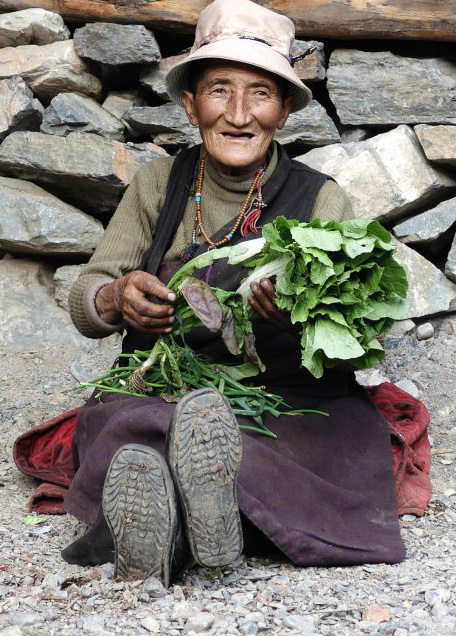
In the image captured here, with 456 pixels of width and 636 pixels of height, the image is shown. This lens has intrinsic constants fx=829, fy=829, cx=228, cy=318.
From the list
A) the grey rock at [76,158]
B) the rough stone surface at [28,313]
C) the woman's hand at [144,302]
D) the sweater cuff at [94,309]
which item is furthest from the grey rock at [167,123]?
the woman's hand at [144,302]

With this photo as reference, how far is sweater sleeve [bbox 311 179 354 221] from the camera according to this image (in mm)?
2932

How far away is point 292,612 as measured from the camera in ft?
6.57

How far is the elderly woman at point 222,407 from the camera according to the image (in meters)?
2.07

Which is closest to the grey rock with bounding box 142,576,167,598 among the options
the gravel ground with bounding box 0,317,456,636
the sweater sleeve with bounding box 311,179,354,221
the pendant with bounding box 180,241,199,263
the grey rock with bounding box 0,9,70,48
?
the gravel ground with bounding box 0,317,456,636

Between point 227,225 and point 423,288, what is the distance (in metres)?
1.54

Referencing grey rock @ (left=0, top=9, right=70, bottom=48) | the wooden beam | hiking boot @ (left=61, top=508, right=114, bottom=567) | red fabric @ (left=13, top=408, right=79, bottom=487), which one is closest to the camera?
hiking boot @ (left=61, top=508, right=114, bottom=567)

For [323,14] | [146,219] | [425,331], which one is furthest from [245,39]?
[425,331]

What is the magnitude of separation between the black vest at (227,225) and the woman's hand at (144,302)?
1.02 feet

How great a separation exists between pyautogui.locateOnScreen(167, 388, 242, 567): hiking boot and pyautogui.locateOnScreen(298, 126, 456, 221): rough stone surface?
232cm

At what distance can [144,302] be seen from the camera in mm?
2562

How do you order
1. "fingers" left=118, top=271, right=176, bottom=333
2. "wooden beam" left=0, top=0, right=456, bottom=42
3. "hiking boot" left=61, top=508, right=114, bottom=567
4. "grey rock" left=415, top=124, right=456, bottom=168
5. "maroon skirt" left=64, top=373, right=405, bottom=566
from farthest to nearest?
1. "grey rock" left=415, top=124, right=456, bottom=168
2. "wooden beam" left=0, top=0, right=456, bottom=42
3. "fingers" left=118, top=271, right=176, bottom=333
4. "maroon skirt" left=64, top=373, right=405, bottom=566
5. "hiking boot" left=61, top=508, right=114, bottom=567

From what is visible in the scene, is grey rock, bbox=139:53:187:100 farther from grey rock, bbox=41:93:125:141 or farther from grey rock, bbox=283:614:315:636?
grey rock, bbox=283:614:315:636

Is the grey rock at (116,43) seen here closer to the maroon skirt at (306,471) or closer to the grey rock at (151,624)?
the maroon skirt at (306,471)

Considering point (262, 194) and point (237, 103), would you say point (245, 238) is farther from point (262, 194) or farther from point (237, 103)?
point (237, 103)
